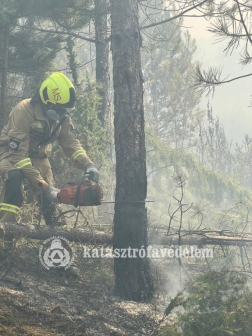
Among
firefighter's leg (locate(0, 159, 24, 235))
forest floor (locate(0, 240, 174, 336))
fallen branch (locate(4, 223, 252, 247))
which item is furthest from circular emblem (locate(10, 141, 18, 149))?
forest floor (locate(0, 240, 174, 336))

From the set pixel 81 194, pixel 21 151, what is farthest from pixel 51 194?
pixel 21 151

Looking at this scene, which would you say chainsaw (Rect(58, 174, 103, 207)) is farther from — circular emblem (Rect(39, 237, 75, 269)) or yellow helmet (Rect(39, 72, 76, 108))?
yellow helmet (Rect(39, 72, 76, 108))

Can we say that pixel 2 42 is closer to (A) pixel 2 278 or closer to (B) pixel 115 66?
(B) pixel 115 66

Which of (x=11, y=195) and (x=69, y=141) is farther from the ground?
(x=69, y=141)

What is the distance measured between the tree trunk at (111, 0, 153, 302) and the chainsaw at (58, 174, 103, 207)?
0.32 meters

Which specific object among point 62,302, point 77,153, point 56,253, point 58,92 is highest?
point 58,92

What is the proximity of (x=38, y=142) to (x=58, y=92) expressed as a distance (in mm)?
782

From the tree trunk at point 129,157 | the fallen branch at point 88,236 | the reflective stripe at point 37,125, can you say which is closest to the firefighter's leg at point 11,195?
the fallen branch at point 88,236

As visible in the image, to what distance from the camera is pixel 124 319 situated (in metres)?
3.24

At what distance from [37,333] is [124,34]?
3443mm

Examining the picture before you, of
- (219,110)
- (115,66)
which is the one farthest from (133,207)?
(219,110)

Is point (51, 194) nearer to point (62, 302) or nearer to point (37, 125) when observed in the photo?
point (37, 125)

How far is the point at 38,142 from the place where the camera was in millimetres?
4500

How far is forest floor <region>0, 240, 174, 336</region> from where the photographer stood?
2533mm
